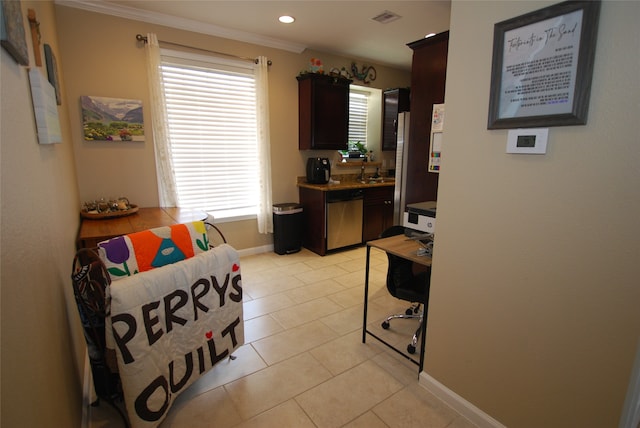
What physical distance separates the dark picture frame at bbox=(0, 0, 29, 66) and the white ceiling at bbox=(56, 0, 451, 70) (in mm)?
2294

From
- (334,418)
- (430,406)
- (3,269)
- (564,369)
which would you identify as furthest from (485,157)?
(3,269)

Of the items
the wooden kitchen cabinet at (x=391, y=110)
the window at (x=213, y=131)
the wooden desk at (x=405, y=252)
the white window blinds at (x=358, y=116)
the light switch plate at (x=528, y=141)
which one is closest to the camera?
the light switch plate at (x=528, y=141)

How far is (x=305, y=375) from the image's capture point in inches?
79.4

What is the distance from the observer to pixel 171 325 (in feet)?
5.17

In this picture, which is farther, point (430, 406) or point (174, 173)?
point (174, 173)

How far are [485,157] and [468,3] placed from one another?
2.39 feet

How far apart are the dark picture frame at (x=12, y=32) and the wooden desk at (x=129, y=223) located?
141 cm

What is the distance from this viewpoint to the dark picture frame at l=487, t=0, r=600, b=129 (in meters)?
1.14

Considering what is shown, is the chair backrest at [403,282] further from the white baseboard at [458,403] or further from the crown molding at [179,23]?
the crown molding at [179,23]

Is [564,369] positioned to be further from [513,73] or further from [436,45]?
[436,45]

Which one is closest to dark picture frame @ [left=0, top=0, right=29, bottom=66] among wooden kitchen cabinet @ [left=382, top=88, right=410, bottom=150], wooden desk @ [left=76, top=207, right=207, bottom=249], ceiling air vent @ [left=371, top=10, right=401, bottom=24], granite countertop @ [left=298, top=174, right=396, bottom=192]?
wooden desk @ [left=76, top=207, right=207, bottom=249]

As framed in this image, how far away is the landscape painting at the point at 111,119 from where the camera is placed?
2.99 meters

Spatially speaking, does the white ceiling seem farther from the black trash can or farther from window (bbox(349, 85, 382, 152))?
the black trash can

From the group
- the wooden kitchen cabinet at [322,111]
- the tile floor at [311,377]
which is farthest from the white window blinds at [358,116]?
the tile floor at [311,377]
